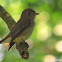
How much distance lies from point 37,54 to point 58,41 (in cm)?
60

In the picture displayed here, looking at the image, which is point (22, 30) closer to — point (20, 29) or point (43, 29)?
point (20, 29)

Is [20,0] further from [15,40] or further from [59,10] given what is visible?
[15,40]

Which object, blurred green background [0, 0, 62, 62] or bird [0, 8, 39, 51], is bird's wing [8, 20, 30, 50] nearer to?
bird [0, 8, 39, 51]

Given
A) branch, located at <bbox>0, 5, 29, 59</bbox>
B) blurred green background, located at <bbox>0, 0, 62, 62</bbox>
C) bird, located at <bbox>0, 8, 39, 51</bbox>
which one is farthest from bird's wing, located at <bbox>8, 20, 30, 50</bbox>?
blurred green background, located at <bbox>0, 0, 62, 62</bbox>

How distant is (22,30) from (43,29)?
163 cm

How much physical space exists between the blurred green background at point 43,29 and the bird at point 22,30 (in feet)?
1.40

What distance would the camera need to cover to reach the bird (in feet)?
12.2

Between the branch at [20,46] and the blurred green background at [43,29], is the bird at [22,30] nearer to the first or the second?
the branch at [20,46]

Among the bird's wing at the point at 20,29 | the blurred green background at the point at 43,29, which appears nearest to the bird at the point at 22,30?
the bird's wing at the point at 20,29

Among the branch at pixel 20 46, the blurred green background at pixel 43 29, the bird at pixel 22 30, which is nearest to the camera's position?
the branch at pixel 20 46

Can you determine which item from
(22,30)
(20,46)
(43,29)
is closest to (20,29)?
(22,30)

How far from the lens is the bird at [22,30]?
3713mm

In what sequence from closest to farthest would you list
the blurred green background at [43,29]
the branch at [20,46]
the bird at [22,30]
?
1. the branch at [20,46]
2. the bird at [22,30]
3. the blurred green background at [43,29]

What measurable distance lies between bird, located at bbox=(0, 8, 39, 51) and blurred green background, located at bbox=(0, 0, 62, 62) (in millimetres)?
426
